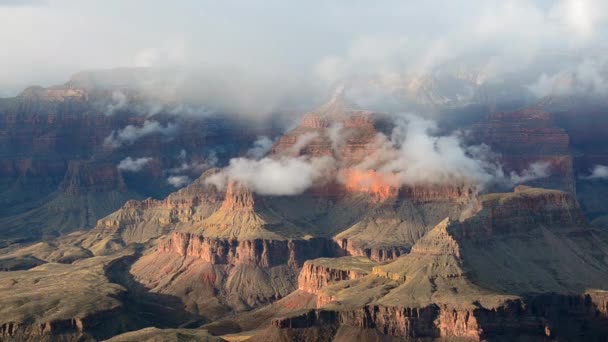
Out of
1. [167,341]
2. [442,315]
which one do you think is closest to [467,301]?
[442,315]

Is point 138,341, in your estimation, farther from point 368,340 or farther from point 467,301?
point 467,301

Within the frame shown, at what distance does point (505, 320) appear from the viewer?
19750 cm

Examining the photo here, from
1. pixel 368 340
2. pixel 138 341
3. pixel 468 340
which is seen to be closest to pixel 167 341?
pixel 138 341

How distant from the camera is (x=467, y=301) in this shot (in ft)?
655

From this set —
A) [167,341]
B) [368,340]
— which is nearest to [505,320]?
[368,340]

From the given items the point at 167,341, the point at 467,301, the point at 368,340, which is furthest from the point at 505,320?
the point at 167,341

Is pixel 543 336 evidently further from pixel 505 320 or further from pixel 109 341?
pixel 109 341

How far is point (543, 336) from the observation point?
199 m

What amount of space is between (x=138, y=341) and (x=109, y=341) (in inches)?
187

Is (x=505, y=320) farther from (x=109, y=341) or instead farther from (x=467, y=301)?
(x=109, y=341)

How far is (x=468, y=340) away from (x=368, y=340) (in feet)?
49.4

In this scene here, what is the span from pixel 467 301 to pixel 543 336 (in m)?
12.4

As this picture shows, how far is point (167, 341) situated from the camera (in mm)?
198750

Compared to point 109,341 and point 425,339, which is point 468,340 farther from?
point 109,341
